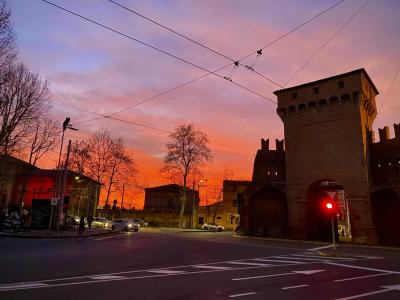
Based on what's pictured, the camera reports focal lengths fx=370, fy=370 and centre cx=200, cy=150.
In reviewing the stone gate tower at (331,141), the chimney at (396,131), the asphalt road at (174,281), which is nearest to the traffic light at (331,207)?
the asphalt road at (174,281)

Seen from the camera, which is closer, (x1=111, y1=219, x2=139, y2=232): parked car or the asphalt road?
the asphalt road

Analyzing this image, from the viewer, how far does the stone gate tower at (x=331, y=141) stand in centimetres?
3844

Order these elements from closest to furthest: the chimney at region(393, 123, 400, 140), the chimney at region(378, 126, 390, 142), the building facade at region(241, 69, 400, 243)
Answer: the building facade at region(241, 69, 400, 243)
the chimney at region(393, 123, 400, 140)
the chimney at region(378, 126, 390, 142)

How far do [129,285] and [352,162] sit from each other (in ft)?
116

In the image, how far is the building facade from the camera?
38.4 m

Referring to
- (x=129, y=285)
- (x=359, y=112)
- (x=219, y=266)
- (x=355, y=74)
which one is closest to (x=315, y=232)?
(x=359, y=112)

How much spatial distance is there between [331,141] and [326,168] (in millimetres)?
3109

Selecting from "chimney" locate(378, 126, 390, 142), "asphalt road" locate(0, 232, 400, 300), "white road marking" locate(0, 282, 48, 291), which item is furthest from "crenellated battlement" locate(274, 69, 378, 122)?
"white road marking" locate(0, 282, 48, 291)

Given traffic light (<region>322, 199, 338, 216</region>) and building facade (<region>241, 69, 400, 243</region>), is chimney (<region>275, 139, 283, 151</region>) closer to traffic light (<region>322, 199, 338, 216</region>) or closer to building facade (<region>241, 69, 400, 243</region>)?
building facade (<region>241, 69, 400, 243</region>)

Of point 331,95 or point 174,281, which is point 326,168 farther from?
point 174,281

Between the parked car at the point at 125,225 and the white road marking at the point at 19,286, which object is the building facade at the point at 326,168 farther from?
the white road marking at the point at 19,286

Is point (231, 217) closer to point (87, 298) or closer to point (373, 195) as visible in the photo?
point (373, 195)

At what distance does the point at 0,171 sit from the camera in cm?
3575

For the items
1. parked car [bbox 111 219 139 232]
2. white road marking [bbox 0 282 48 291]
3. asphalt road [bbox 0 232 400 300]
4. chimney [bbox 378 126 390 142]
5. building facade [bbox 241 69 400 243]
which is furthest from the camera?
parked car [bbox 111 219 139 232]
